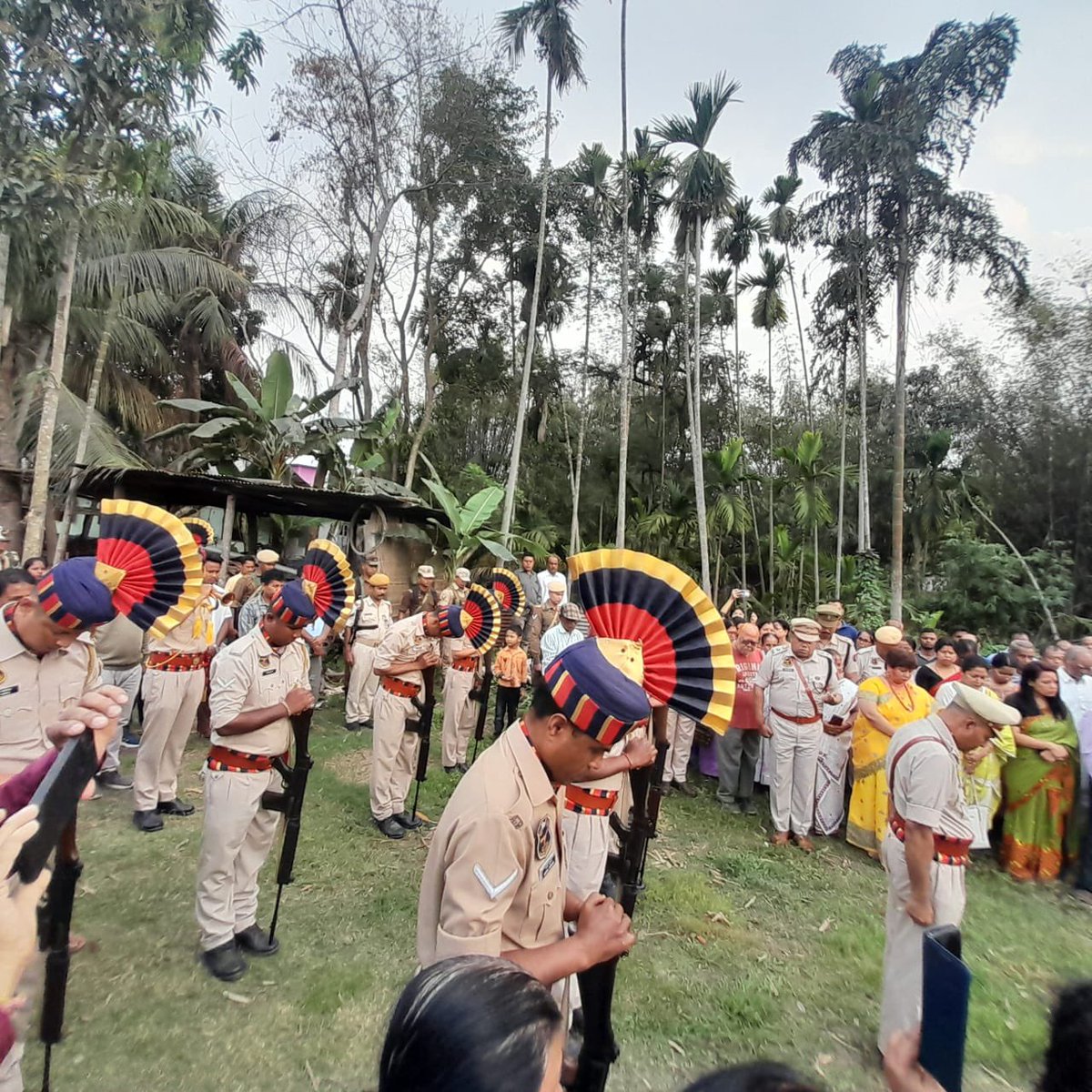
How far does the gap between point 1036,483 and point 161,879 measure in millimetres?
22309

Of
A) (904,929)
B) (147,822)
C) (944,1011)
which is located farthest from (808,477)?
(944,1011)

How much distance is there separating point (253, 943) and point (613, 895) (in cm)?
200

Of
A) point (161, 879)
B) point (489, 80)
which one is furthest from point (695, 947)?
point (489, 80)

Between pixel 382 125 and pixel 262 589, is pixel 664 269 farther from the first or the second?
pixel 262 589

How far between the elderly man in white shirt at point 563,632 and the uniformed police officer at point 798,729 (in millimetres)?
2230

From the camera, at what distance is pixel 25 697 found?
317 centimetres

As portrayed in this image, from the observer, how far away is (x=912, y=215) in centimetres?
1634

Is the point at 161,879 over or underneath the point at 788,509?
underneath

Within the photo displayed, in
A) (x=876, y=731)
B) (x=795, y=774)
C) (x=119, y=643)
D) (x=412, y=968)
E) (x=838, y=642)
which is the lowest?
(x=412, y=968)

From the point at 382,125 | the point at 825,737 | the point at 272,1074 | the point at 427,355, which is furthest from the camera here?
the point at 427,355

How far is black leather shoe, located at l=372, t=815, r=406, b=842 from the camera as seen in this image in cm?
562

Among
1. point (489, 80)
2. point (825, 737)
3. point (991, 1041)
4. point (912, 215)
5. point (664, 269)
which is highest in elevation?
point (489, 80)

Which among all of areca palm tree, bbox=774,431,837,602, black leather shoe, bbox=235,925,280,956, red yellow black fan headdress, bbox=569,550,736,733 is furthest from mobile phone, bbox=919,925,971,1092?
areca palm tree, bbox=774,431,837,602

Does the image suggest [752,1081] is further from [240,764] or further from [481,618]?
→ [481,618]
